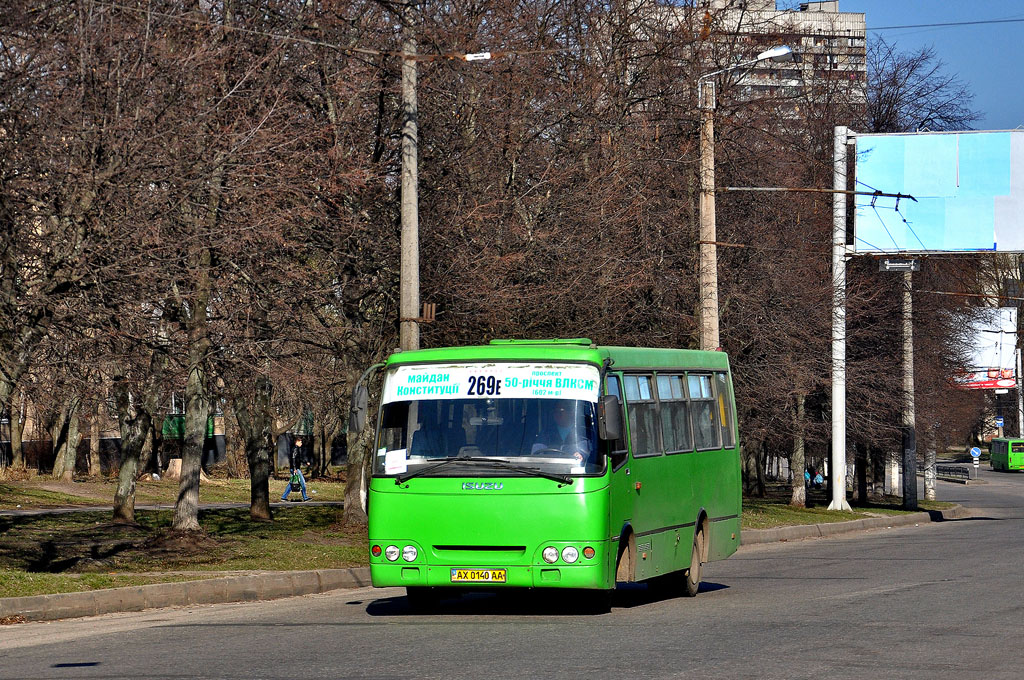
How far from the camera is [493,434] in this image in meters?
13.5

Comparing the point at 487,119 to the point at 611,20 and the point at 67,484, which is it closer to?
the point at 611,20

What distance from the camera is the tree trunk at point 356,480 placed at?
78.3 ft

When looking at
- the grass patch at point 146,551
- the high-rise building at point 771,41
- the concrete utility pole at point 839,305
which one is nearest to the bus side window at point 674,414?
the grass patch at point 146,551

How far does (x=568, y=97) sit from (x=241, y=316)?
9325 millimetres

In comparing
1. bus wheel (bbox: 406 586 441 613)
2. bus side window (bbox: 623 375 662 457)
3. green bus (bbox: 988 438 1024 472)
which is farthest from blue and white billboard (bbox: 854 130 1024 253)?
green bus (bbox: 988 438 1024 472)

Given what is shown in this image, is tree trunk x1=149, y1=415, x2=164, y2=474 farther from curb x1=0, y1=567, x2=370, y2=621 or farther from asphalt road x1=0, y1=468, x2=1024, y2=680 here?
asphalt road x1=0, y1=468, x2=1024, y2=680

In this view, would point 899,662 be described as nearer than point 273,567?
Yes

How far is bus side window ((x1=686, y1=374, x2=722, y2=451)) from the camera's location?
55.2 feet

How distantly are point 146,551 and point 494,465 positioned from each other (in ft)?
29.9

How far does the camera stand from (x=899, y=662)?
33.4 ft

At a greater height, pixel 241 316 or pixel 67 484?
pixel 241 316

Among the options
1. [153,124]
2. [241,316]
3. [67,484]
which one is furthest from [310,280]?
[67,484]

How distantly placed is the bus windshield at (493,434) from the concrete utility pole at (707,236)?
11688 millimetres

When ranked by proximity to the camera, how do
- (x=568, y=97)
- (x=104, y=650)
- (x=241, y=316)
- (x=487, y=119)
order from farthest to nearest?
(x=568, y=97), (x=487, y=119), (x=241, y=316), (x=104, y=650)
